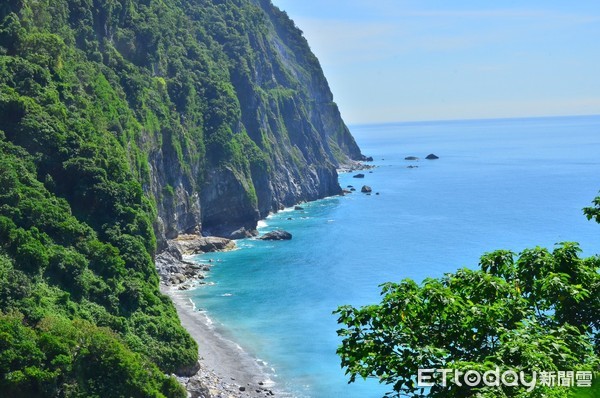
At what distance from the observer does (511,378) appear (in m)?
12.4

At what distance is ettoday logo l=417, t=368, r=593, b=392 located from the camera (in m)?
12.2

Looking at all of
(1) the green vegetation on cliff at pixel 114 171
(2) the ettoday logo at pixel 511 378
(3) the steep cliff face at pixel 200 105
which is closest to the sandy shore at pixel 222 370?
(1) the green vegetation on cliff at pixel 114 171

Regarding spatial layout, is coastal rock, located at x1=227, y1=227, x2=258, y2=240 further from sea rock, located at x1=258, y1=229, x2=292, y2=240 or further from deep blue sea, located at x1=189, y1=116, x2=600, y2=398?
deep blue sea, located at x1=189, y1=116, x2=600, y2=398

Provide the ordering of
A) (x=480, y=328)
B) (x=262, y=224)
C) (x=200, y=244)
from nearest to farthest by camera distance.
Result: (x=480, y=328) → (x=200, y=244) → (x=262, y=224)

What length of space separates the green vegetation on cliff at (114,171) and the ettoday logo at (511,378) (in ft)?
106

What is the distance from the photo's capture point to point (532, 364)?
1235 cm

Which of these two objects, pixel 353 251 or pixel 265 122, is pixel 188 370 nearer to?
pixel 353 251

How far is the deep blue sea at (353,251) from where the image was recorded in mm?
60700

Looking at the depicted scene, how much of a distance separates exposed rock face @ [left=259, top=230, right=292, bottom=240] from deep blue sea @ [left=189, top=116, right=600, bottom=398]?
1.78 meters

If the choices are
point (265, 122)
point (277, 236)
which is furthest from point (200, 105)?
point (265, 122)

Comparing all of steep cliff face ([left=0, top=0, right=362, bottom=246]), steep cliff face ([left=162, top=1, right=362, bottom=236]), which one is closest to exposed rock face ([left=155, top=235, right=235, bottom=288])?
steep cliff face ([left=0, top=0, right=362, bottom=246])

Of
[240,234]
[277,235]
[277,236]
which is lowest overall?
[277,236]

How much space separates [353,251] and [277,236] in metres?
12.8

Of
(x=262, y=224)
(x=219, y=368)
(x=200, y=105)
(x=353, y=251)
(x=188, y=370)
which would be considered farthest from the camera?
(x=262, y=224)
